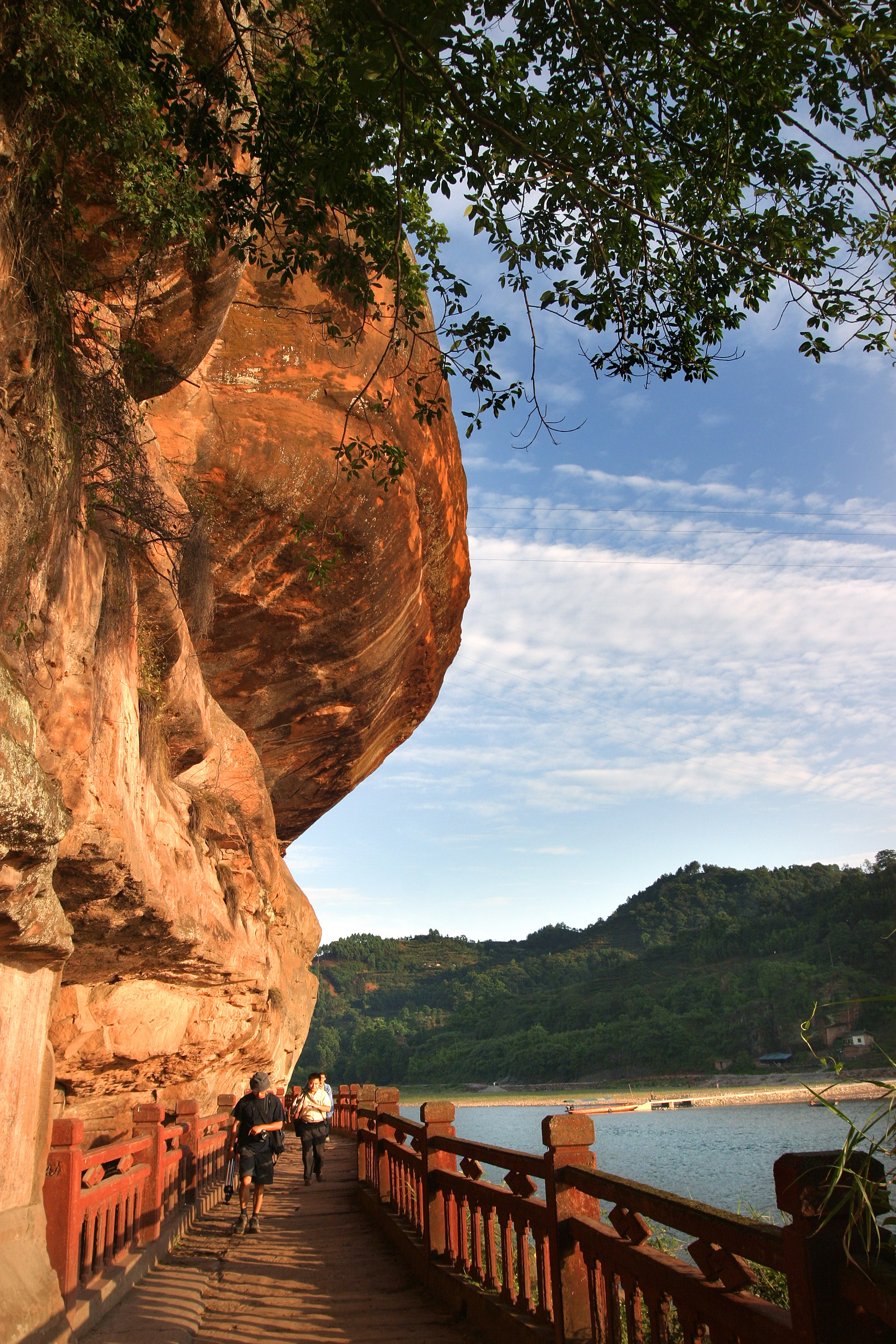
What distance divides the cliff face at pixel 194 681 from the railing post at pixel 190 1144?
68 centimetres

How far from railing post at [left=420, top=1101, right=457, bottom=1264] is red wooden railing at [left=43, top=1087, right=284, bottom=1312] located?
2201mm

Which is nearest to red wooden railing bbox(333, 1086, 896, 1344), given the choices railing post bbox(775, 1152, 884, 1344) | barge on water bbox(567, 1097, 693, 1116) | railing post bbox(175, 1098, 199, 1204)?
railing post bbox(775, 1152, 884, 1344)

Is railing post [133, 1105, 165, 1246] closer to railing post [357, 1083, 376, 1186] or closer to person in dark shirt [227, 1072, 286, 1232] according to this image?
person in dark shirt [227, 1072, 286, 1232]

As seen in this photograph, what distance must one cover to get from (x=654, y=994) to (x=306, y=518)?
88.0 metres

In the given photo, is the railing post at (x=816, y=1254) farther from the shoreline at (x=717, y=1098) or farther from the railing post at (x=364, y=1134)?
the shoreline at (x=717, y=1098)

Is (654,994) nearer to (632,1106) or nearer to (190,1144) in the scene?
(632,1106)

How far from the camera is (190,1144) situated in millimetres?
9633

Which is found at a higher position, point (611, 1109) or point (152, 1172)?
point (152, 1172)

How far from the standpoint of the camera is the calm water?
25.1 meters

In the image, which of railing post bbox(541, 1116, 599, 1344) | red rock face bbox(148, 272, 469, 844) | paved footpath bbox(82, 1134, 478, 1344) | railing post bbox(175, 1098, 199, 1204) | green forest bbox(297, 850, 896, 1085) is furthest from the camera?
green forest bbox(297, 850, 896, 1085)

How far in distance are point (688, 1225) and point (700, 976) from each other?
309 feet

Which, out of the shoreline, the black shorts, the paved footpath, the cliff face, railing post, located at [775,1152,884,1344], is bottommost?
the shoreline

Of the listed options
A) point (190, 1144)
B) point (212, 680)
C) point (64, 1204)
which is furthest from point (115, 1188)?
point (212, 680)

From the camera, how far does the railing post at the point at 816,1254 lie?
7.54 ft
